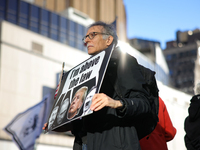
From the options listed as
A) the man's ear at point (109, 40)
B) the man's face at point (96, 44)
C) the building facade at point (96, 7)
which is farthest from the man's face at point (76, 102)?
the building facade at point (96, 7)

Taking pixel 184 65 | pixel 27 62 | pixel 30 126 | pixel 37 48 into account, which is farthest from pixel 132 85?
pixel 184 65

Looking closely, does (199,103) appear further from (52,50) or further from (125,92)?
(52,50)

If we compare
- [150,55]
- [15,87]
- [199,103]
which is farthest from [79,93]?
[150,55]

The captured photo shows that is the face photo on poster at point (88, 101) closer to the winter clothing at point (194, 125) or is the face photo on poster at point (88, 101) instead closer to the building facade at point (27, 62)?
the winter clothing at point (194, 125)

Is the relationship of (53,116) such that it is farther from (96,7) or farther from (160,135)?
(96,7)

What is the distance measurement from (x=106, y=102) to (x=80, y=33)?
4365cm

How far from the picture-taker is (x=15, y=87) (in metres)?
32.1

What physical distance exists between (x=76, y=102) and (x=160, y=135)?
1.65 metres

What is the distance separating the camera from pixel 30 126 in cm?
1142

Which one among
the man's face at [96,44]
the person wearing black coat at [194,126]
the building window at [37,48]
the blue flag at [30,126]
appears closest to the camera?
the man's face at [96,44]

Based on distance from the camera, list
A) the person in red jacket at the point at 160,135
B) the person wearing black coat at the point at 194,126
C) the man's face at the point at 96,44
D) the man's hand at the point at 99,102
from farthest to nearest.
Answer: the person wearing black coat at the point at 194,126
the person in red jacket at the point at 160,135
the man's face at the point at 96,44
the man's hand at the point at 99,102

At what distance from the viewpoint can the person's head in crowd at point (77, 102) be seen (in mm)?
2383

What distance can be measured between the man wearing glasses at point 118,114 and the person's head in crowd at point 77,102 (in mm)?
138

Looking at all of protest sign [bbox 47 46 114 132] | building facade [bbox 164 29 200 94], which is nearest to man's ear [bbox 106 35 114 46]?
protest sign [bbox 47 46 114 132]
